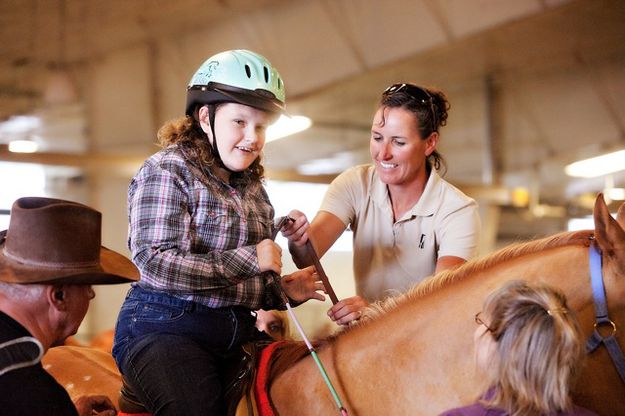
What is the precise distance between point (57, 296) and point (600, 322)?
1.22m

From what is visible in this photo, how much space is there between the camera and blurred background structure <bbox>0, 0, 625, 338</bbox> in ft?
25.0

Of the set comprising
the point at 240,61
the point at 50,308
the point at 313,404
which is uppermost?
the point at 240,61

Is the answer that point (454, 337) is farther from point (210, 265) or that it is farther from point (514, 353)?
point (210, 265)

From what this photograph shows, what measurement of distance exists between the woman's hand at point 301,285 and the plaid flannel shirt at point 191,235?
0.18m

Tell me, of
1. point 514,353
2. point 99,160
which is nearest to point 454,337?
point 514,353

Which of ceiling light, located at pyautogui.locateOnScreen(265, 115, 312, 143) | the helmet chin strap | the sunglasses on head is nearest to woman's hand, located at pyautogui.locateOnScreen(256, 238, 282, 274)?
the helmet chin strap

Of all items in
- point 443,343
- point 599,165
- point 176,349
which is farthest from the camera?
point 599,165

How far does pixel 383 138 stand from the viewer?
2.70 meters

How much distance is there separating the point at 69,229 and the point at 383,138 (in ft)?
4.39

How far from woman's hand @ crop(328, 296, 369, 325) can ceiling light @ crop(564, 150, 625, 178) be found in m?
9.27

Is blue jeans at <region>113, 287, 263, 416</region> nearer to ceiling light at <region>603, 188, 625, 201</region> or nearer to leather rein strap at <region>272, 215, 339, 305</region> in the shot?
leather rein strap at <region>272, 215, 339, 305</region>

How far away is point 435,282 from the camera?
6.80 feet

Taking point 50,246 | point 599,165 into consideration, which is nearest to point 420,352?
point 50,246

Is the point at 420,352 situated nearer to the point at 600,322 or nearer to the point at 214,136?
the point at 600,322
